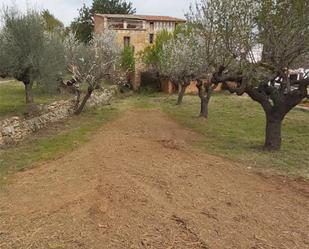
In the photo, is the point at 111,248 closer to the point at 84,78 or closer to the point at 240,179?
the point at 240,179

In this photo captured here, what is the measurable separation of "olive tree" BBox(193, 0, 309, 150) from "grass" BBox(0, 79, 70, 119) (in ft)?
28.4

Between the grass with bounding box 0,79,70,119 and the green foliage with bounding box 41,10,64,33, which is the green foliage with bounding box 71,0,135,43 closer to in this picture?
the green foliage with bounding box 41,10,64,33

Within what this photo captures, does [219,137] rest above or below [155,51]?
below

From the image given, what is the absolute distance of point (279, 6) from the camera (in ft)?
31.6

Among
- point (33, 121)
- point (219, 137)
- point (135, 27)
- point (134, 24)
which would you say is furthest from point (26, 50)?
point (134, 24)

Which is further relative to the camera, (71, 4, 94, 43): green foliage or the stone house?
(71, 4, 94, 43): green foliage

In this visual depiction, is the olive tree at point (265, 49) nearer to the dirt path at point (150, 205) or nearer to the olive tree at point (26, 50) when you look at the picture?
the dirt path at point (150, 205)

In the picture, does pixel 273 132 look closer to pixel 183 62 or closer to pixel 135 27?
pixel 183 62

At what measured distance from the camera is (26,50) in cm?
1458

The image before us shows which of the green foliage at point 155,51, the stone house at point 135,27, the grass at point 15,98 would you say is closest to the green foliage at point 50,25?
the grass at point 15,98

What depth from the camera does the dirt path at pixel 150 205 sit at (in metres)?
5.68

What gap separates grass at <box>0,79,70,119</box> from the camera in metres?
15.3

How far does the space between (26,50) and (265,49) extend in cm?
944

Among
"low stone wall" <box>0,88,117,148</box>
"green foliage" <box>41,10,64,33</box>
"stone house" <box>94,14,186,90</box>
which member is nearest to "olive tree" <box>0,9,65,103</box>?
"low stone wall" <box>0,88,117,148</box>
